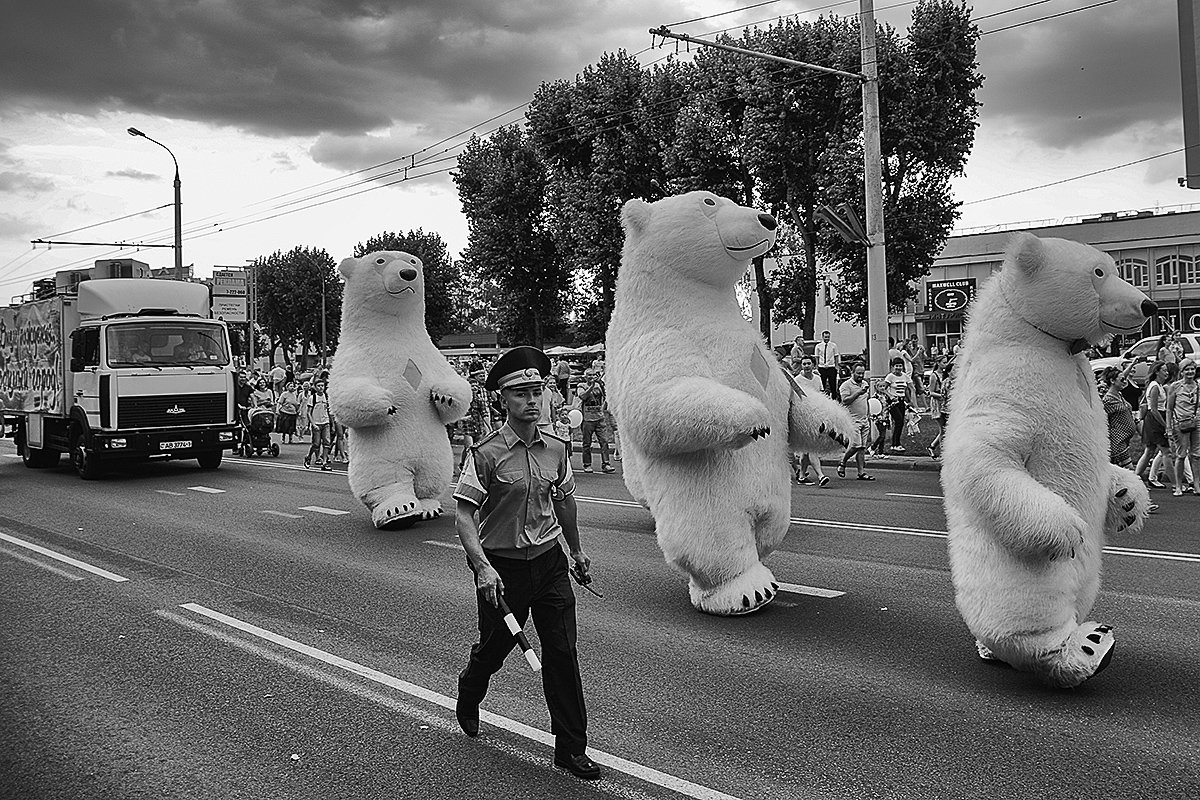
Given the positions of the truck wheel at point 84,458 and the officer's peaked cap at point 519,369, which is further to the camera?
the truck wheel at point 84,458

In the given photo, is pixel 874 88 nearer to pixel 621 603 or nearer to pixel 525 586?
pixel 621 603

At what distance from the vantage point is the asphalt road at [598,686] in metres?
4.35

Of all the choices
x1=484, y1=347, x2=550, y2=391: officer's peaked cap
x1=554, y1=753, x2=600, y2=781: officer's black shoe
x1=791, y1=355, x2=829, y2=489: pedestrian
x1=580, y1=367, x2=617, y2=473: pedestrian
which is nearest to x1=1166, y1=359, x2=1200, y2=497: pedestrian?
x1=791, y1=355, x2=829, y2=489: pedestrian

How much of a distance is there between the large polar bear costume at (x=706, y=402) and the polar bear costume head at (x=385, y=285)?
428cm

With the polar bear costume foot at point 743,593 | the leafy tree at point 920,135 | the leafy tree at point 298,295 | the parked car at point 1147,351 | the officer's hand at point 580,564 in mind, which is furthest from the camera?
the leafy tree at point 298,295

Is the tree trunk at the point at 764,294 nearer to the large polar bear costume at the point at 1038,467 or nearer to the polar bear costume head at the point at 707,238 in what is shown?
the polar bear costume head at the point at 707,238

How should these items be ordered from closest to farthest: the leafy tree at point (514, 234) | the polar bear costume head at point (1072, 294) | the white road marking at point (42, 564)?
the polar bear costume head at point (1072, 294)
the white road marking at point (42, 564)
the leafy tree at point (514, 234)

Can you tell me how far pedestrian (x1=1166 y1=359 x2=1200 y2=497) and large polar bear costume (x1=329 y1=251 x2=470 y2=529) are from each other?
8.38 m

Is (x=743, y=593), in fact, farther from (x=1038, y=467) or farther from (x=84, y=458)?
(x=84, y=458)

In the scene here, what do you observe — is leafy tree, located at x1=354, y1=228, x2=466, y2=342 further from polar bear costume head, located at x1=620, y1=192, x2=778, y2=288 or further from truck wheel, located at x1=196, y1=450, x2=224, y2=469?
polar bear costume head, located at x1=620, y1=192, x2=778, y2=288

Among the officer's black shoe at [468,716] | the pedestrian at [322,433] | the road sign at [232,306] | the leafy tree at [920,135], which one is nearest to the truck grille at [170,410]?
the pedestrian at [322,433]

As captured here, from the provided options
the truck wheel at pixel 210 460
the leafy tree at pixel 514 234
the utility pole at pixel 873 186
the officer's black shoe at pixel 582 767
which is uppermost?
the leafy tree at pixel 514 234

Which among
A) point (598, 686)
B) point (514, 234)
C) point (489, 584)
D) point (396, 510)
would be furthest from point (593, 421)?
point (514, 234)

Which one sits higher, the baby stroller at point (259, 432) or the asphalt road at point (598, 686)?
the baby stroller at point (259, 432)
